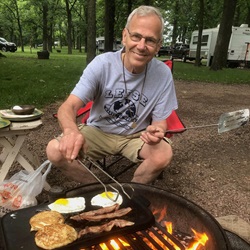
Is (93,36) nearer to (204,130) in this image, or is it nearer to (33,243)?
(204,130)

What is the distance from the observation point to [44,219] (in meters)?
1.57

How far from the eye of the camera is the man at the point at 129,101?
2359mm

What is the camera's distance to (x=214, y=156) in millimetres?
4234

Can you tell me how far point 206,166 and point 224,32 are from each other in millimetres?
12919

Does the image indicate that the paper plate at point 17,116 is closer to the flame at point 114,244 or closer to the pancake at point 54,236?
the pancake at point 54,236

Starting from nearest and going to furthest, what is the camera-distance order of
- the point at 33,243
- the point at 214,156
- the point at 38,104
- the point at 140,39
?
the point at 33,243
the point at 140,39
the point at 214,156
the point at 38,104

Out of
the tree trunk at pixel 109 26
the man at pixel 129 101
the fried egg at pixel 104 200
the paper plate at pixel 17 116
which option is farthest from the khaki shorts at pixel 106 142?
the tree trunk at pixel 109 26

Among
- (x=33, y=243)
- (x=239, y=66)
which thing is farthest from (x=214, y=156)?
(x=239, y=66)

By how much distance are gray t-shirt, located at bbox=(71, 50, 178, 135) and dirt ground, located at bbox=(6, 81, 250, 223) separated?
3.12ft

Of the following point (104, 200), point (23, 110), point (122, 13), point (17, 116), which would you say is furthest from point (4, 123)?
point (122, 13)

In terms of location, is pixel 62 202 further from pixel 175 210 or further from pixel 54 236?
pixel 175 210

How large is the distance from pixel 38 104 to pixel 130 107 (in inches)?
161

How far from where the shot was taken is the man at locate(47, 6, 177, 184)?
2.36 metres

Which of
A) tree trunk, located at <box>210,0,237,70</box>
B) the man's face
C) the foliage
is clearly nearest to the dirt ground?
the man's face
